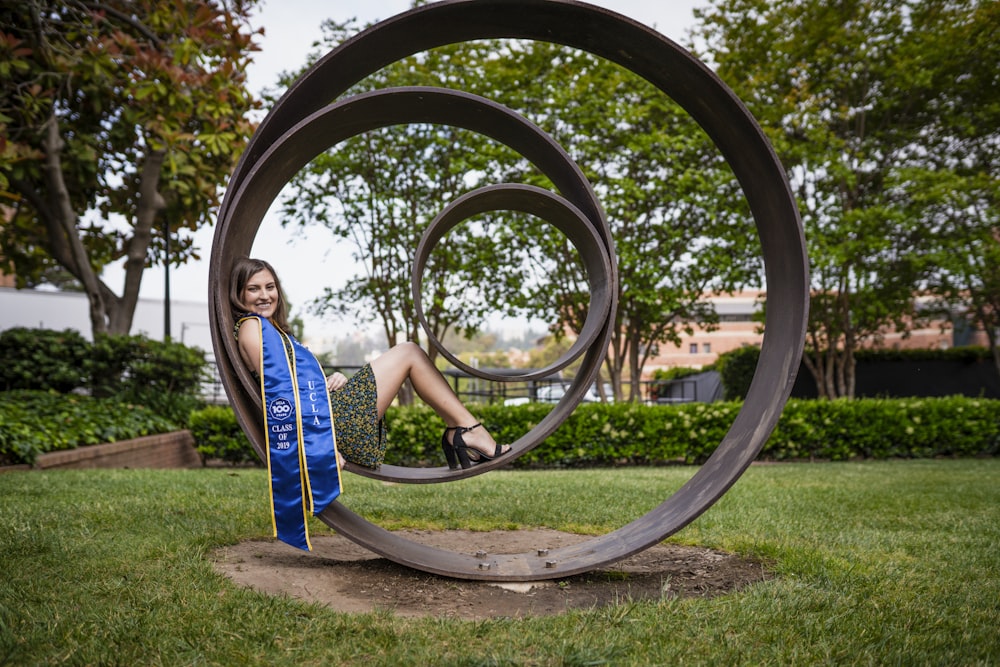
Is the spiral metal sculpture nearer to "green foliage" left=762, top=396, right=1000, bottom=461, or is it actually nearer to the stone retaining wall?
the stone retaining wall

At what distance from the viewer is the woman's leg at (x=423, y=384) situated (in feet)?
13.5

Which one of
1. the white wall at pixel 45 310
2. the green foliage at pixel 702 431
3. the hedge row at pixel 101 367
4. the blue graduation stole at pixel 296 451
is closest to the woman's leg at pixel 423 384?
the blue graduation stole at pixel 296 451

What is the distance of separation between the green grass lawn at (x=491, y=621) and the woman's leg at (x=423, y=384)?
125 cm

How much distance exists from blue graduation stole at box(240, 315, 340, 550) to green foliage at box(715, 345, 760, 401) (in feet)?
43.1

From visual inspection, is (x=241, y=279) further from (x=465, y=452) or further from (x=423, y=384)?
(x=465, y=452)

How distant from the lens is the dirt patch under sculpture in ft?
11.0

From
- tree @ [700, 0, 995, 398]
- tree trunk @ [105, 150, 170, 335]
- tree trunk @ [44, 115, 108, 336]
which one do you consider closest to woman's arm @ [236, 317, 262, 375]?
tree trunk @ [44, 115, 108, 336]

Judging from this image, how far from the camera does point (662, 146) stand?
12.7m

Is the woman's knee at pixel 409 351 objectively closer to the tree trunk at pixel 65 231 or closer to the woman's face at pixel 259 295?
the woman's face at pixel 259 295

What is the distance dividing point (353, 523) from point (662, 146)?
10367 millimetres

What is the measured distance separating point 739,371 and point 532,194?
12.9 m

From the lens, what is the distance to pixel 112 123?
12.0m

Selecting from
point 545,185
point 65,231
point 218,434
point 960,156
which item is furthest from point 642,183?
point 65,231

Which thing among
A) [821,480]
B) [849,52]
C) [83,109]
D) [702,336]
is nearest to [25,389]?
[83,109]
